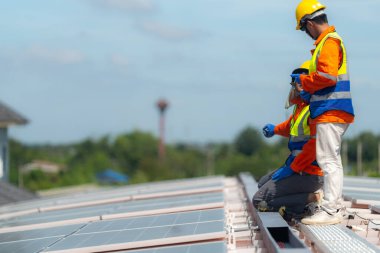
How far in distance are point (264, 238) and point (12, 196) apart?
1252cm

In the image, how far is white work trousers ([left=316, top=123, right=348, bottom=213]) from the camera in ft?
17.4

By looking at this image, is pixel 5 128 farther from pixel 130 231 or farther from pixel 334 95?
pixel 334 95

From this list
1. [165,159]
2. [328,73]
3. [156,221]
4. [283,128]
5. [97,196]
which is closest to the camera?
[328,73]

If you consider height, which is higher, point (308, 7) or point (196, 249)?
point (308, 7)

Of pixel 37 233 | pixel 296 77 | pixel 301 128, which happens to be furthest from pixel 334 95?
pixel 37 233

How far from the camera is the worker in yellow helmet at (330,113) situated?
5285mm

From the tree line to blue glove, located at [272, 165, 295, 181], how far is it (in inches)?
1221

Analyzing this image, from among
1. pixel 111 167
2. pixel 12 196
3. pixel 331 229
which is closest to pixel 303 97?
pixel 331 229

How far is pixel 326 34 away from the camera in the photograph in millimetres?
5461

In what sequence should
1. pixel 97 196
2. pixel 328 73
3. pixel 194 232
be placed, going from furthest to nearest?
1. pixel 97 196
2. pixel 328 73
3. pixel 194 232

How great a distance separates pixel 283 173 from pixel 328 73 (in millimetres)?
1111

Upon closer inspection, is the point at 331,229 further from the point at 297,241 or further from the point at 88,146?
the point at 88,146

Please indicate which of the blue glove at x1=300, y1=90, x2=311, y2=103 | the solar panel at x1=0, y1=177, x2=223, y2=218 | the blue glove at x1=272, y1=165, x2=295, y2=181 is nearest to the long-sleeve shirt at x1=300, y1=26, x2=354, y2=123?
the blue glove at x1=300, y1=90, x2=311, y2=103

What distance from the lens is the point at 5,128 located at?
2175cm
